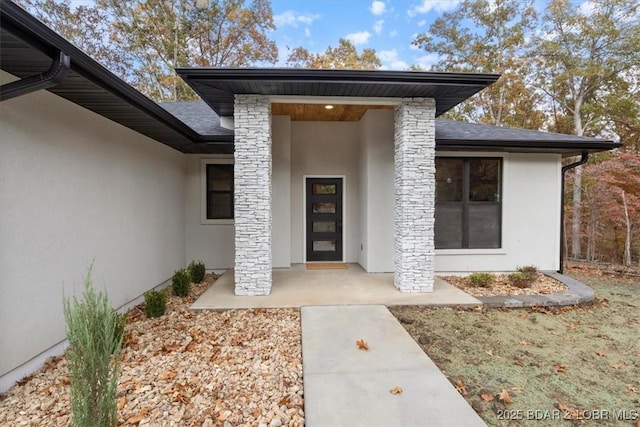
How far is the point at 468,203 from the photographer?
264 inches

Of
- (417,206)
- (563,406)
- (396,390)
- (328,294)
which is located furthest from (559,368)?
(328,294)

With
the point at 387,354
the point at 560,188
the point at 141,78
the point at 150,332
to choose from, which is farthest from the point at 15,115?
the point at 141,78

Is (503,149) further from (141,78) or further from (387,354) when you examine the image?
(141,78)

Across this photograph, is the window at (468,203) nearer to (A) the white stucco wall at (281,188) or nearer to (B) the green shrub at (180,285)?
(A) the white stucco wall at (281,188)

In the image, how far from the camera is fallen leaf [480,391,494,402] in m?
2.52

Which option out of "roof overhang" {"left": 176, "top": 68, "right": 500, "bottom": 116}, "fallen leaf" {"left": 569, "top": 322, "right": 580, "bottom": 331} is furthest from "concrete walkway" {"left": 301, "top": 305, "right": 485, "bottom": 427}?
"roof overhang" {"left": 176, "top": 68, "right": 500, "bottom": 116}

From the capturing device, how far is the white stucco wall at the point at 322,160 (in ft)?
24.2

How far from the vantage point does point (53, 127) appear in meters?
3.20

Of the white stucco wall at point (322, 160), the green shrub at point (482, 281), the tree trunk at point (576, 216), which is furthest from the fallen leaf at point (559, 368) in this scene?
the tree trunk at point (576, 216)

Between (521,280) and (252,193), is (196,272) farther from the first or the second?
(521,280)

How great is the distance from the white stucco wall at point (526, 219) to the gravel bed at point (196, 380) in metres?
5.00

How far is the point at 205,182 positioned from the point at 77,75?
4337mm

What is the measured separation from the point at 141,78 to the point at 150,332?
48.2ft

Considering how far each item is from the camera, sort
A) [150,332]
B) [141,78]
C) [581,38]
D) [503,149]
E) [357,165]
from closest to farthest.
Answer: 1. [150,332]
2. [503,149]
3. [357,165]
4. [581,38]
5. [141,78]
